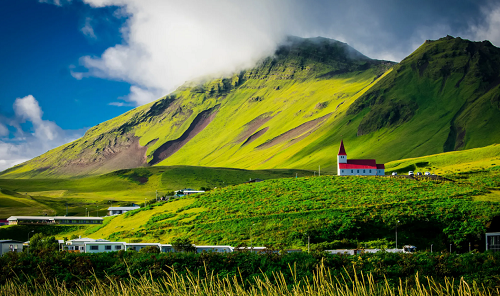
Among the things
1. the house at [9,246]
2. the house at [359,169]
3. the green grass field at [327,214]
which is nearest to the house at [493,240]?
the green grass field at [327,214]

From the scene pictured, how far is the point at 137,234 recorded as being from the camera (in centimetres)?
7206

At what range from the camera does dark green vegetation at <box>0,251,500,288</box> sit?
29234 millimetres

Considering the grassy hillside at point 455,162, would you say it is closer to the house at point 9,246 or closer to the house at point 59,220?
the house at point 59,220

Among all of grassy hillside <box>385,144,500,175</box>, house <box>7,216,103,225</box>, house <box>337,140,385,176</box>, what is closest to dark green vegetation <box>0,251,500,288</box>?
house <box>337,140,385,176</box>

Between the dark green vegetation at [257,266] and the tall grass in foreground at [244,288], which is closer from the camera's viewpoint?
the tall grass in foreground at [244,288]

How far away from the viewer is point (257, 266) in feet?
107

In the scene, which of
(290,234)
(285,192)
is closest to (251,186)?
(285,192)

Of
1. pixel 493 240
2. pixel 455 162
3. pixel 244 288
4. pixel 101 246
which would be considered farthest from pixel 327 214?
pixel 455 162

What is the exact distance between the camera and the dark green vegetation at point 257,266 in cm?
2923

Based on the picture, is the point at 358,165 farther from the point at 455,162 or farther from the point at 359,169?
the point at 455,162

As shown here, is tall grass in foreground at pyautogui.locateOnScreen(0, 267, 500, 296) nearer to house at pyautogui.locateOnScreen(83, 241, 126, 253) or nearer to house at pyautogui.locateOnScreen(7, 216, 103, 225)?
house at pyautogui.locateOnScreen(83, 241, 126, 253)

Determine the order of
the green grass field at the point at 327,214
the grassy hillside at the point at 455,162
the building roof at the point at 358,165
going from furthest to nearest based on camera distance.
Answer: the grassy hillside at the point at 455,162 → the building roof at the point at 358,165 → the green grass field at the point at 327,214

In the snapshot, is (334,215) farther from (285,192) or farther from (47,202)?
(47,202)

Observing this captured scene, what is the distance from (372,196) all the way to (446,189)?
13.1 metres
